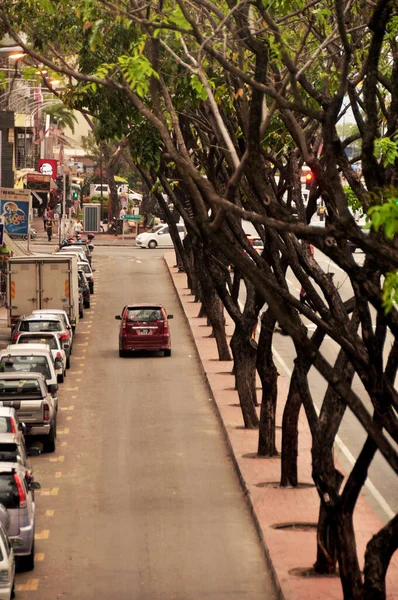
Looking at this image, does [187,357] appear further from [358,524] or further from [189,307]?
[358,524]

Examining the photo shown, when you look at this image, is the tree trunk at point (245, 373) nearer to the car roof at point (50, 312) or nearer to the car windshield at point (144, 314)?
the car roof at point (50, 312)

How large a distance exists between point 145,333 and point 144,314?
29.1 inches

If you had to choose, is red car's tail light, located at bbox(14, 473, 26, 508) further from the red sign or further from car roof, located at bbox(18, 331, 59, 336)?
the red sign

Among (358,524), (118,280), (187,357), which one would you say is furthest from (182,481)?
(118,280)

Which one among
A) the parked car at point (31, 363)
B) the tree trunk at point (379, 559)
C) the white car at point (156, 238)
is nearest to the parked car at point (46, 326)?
the parked car at point (31, 363)

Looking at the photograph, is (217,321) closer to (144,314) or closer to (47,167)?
(144,314)

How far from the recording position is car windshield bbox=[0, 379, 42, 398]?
23547 millimetres

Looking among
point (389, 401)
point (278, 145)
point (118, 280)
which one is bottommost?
point (118, 280)

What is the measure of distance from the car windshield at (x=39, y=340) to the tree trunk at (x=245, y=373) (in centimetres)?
734

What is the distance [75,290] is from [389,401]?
2886 cm

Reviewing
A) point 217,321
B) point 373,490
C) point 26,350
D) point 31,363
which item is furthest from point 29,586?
point 217,321

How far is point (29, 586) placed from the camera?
15.5 metres

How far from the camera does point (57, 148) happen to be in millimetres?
121000

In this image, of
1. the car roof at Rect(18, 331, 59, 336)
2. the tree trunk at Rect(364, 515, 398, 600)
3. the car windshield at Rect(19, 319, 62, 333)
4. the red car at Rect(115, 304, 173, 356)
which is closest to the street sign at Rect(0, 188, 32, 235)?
the red car at Rect(115, 304, 173, 356)
